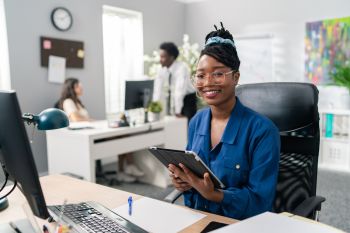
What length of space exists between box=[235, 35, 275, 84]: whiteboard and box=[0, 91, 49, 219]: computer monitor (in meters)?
4.27

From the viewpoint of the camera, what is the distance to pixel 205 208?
120 cm

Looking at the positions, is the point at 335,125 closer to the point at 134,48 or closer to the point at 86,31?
the point at 134,48

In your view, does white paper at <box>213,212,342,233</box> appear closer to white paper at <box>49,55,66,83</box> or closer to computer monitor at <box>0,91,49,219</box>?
computer monitor at <box>0,91,49,219</box>

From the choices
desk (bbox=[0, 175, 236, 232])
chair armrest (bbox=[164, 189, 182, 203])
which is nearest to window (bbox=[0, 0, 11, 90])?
desk (bbox=[0, 175, 236, 232])

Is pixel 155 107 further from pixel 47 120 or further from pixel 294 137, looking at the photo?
pixel 47 120

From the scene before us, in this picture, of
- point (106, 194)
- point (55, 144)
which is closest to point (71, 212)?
point (106, 194)

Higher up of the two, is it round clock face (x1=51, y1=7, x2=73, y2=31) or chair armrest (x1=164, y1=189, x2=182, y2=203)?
round clock face (x1=51, y1=7, x2=73, y2=31)

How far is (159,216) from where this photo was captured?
3.36 ft

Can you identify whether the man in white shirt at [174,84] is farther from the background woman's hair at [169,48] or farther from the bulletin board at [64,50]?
the bulletin board at [64,50]

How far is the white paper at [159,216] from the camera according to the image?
95cm

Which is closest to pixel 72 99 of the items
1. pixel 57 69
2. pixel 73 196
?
pixel 57 69

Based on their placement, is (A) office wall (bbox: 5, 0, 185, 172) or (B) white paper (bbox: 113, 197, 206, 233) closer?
(B) white paper (bbox: 113, 197, 206, 233)

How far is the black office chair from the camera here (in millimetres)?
1377

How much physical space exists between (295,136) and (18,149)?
3.69 ft
